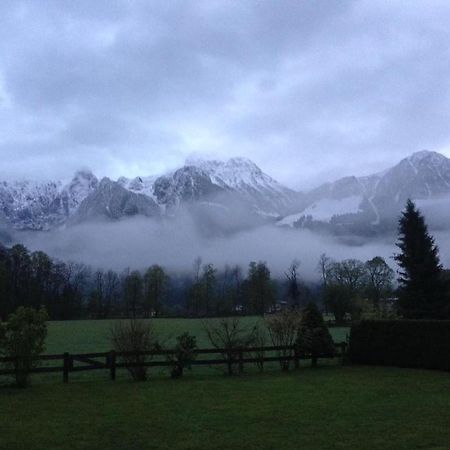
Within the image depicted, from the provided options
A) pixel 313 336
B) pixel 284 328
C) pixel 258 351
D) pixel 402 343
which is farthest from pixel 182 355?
pixel 402 343

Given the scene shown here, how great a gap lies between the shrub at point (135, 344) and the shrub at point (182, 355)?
2.78ft

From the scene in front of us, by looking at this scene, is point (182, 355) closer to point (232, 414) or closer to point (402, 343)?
point (232, 414)

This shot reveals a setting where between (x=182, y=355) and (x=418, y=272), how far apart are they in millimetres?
18116

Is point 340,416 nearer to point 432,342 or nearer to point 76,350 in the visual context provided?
point 432,342

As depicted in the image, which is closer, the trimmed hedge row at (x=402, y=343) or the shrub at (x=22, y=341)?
the shrub at (x=22, y=341)

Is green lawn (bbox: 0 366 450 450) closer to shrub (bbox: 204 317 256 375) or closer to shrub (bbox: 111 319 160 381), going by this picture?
shrub (bbox: 111 319 160 381)

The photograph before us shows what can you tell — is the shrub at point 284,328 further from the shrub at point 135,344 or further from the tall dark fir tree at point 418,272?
the tall dark fir tree at point 418,272

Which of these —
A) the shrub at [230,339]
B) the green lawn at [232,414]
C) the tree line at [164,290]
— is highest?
the tree line at [164,290]

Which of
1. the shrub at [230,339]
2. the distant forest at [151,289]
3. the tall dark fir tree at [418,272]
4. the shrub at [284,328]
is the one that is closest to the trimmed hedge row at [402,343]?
the shrub at [284,328]

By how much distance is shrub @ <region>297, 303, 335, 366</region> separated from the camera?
78.9ft

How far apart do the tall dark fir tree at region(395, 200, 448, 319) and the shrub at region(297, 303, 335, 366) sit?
9.65 metres

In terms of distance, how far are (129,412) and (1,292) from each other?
73.0m

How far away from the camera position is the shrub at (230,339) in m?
21.9

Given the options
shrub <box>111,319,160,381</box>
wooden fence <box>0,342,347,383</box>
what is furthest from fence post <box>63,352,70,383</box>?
shrub <box>111,319,160,381</box>
